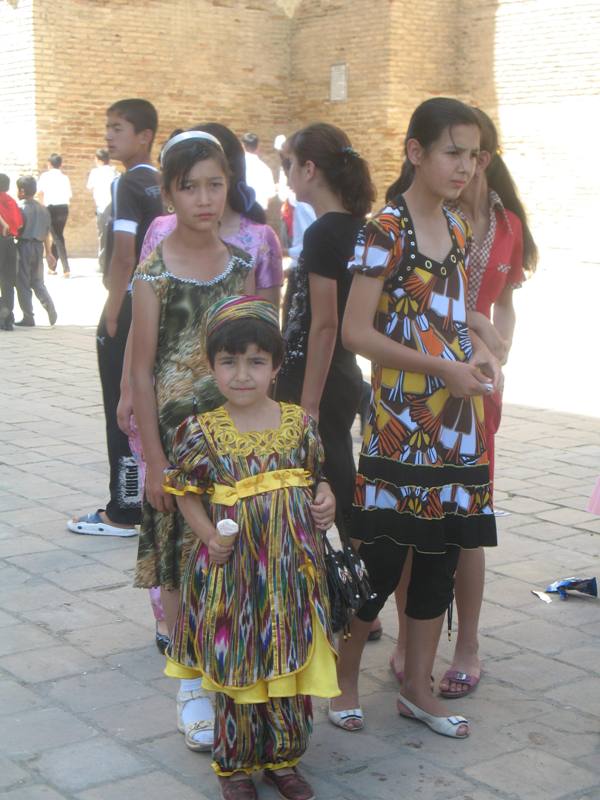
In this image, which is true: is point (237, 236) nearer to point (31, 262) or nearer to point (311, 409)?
point (311, 409)

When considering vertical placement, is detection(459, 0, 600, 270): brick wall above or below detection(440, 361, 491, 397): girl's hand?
above

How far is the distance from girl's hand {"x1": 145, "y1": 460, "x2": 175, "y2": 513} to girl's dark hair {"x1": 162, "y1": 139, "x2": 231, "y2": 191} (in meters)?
→ 0.79

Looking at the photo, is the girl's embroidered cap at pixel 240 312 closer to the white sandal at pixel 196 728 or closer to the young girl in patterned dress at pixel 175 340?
the young girl in patterned dress at pixel 175 340

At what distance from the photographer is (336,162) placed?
398 cm

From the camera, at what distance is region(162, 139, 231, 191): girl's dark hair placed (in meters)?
3.42

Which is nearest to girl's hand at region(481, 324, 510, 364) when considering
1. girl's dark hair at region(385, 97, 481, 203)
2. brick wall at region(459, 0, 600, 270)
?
girl's dark hair at region(385, 97, 481, 203)

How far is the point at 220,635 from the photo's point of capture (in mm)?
3002

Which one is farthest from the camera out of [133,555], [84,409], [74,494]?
[84,409]

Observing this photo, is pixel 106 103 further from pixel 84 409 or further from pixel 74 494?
pixel 74 494

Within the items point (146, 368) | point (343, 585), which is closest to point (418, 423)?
point (343, 585)

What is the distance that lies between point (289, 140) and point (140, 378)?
3.58 feet

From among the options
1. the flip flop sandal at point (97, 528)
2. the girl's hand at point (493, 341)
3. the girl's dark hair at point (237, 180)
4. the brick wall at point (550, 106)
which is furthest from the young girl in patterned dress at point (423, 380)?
the brick wall at point (550, 106)

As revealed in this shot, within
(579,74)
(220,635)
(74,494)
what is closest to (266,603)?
(220,635)

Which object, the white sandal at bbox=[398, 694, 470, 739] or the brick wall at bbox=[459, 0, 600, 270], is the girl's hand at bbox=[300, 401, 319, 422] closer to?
the white sandal at bbox=[398, 694, 470, 739]
